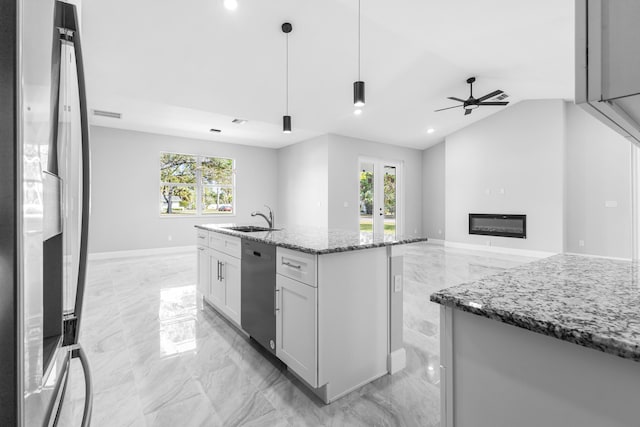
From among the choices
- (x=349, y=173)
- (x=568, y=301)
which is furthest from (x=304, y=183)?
(x=568, y=301)

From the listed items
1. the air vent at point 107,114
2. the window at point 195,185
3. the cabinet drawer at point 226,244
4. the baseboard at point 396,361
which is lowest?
the baseboard at point 396,361

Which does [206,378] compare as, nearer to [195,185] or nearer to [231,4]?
[231,4]

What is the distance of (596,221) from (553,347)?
282 inches

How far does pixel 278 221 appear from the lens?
29.5ft

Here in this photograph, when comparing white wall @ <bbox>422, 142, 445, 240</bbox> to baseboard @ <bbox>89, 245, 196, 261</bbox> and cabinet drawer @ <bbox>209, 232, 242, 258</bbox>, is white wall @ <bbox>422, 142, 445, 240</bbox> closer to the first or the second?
baseboard @ <bbox>89, 245, 196, 261</bbox>

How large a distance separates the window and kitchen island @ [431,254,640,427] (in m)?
7.46

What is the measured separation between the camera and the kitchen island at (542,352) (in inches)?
22.3

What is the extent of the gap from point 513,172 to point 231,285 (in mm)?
6730

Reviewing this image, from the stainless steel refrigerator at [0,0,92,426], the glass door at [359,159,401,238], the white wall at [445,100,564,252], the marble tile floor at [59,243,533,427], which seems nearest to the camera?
the stainless steel refrigerator at [0,0,92,426]

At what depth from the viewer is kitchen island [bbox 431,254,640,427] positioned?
567mm

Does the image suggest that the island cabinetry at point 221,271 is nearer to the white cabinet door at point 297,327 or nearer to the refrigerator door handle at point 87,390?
the white cabinet door at point 297,327

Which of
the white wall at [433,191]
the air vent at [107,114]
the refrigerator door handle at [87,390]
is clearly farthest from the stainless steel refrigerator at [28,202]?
the white wall at [433,191]

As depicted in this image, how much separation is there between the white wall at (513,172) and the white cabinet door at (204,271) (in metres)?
6.52

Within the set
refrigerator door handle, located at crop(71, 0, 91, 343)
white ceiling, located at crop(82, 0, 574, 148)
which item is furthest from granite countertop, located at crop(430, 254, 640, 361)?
white ceiling, located at crop(82, 0, 574, 148)
